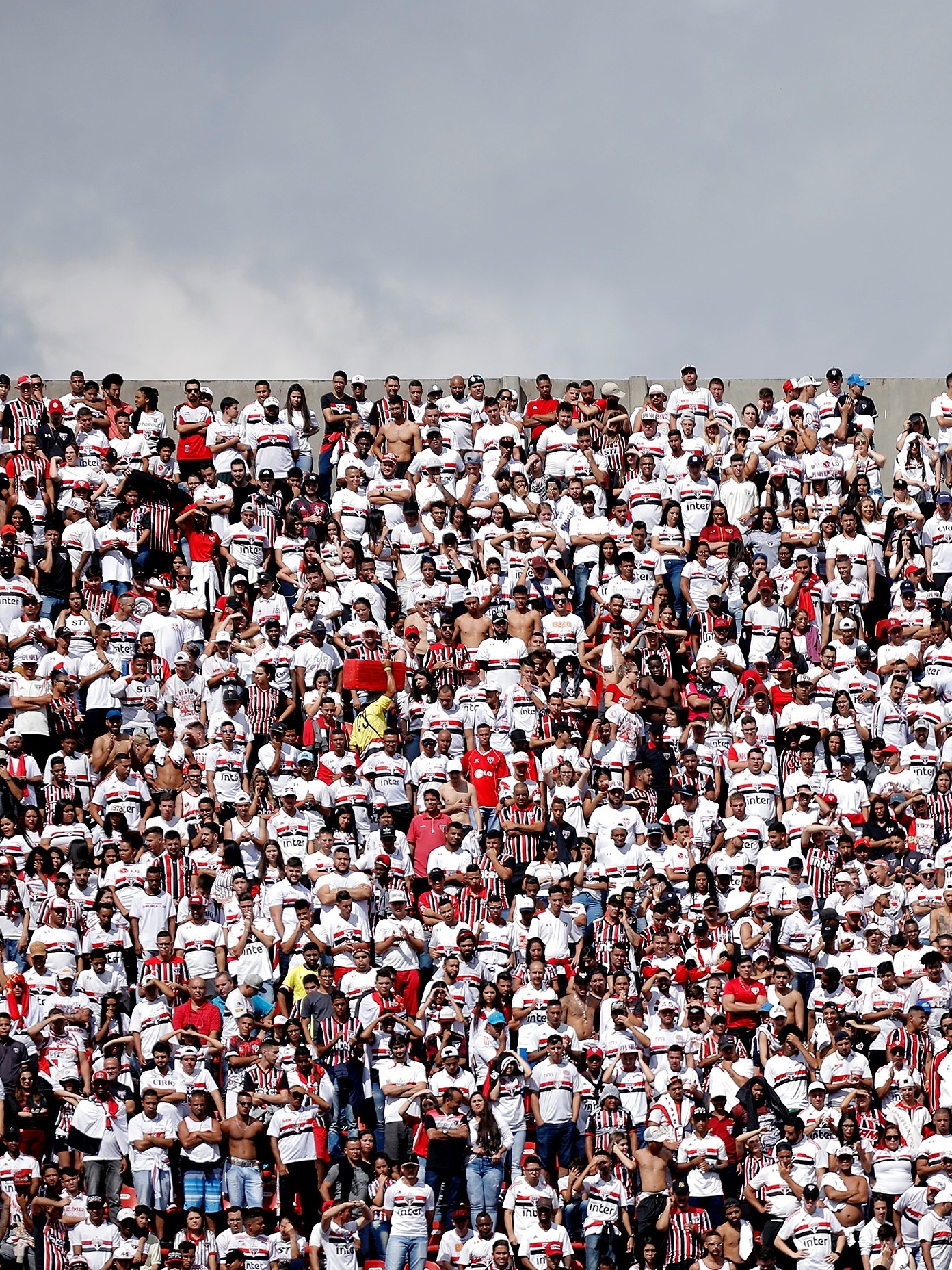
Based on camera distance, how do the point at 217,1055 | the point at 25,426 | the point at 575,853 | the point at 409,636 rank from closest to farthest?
the point at 217,1055
the point at 575,853
the point at 409,636
the point at 25,426

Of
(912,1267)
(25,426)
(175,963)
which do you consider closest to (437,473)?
(25,426)

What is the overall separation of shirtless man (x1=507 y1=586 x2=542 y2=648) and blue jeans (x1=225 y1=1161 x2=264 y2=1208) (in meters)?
6.59

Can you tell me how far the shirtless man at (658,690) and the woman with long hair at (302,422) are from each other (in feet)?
16.7

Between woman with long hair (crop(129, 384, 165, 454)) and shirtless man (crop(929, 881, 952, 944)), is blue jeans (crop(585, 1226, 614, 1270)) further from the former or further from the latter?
woman with long hair (crop(129, 384, 165, 454))

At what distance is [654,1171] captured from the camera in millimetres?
18359

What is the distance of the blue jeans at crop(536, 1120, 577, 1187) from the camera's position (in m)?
18.7

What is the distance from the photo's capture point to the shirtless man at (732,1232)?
18000mm

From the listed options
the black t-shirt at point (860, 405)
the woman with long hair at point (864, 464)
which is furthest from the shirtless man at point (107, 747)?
the black t-shirt at point (860, 405)

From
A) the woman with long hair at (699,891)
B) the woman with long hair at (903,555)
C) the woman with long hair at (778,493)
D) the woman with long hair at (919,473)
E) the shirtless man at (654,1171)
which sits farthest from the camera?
the woman with long hair at (919,473)

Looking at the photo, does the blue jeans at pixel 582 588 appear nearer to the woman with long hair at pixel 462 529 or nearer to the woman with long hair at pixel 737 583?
the woman with long hair at pixel 462 529

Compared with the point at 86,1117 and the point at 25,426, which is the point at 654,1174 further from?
the point at 25,426

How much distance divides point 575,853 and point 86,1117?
5.15m

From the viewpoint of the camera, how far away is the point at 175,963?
773 inches

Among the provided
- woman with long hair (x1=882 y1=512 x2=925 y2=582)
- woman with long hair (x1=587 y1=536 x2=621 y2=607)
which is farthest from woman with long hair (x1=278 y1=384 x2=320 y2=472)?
woman with long hair (x1=882 y1=512 x2=925 y2=582)
